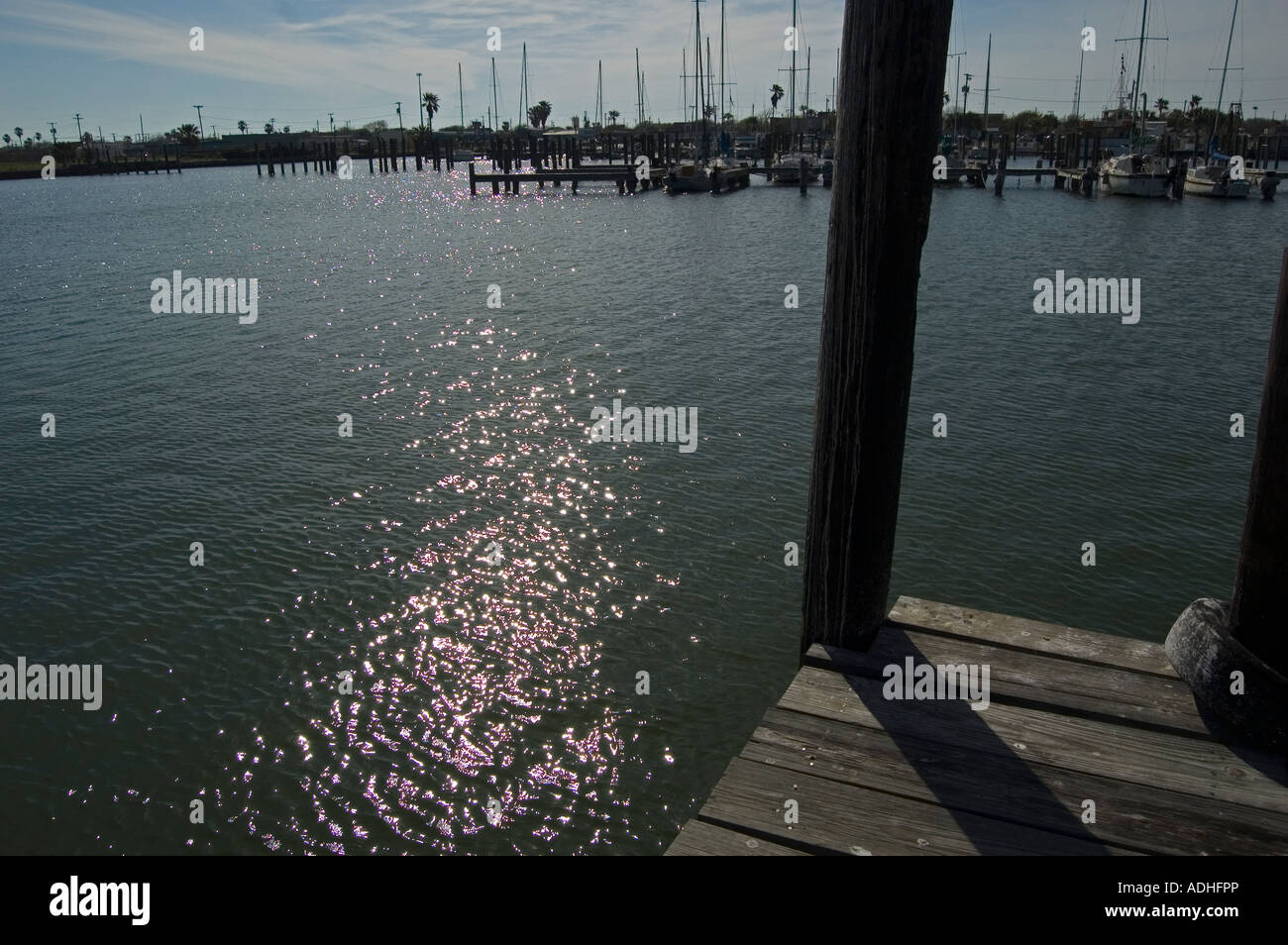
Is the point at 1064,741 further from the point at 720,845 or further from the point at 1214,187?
the point at 1214,187

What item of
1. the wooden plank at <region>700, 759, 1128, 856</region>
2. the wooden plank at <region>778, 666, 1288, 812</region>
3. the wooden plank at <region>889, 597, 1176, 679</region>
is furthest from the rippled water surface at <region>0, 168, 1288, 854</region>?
the wooden plank at <region>700, 759, 1128, 856</region>

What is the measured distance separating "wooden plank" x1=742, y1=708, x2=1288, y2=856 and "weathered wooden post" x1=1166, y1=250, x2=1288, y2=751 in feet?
1.57

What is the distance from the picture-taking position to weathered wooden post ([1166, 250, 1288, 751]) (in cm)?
341

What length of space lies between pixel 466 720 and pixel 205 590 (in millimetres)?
3632

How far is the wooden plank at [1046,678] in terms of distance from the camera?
390cm

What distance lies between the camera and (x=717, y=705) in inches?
279

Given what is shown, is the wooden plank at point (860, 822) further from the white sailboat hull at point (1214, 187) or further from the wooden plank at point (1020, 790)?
the white sailboat hull at point (1214, 187)

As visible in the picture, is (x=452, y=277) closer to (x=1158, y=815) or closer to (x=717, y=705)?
(x=717, y=705)

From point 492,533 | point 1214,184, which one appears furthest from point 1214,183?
point 492,533

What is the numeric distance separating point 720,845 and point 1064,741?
5.20ft

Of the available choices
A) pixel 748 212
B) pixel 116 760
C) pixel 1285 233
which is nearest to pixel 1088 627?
pixel 116 760

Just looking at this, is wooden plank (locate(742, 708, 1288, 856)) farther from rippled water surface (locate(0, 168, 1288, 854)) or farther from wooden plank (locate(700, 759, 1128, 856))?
rippled water surface (locate(0, 168, 1288, 854))

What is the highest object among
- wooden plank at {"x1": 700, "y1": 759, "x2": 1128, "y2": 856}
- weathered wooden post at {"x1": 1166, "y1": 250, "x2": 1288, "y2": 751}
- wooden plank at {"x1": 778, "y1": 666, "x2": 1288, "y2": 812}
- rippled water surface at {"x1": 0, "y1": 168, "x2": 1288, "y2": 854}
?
weathered wooden post at {"x1": 1166, "y1": 250, "x2": 1288, "y2": 751}

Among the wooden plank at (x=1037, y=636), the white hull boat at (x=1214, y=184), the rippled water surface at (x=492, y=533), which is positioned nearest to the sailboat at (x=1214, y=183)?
the white hull boat at (x=1214, y=184)
